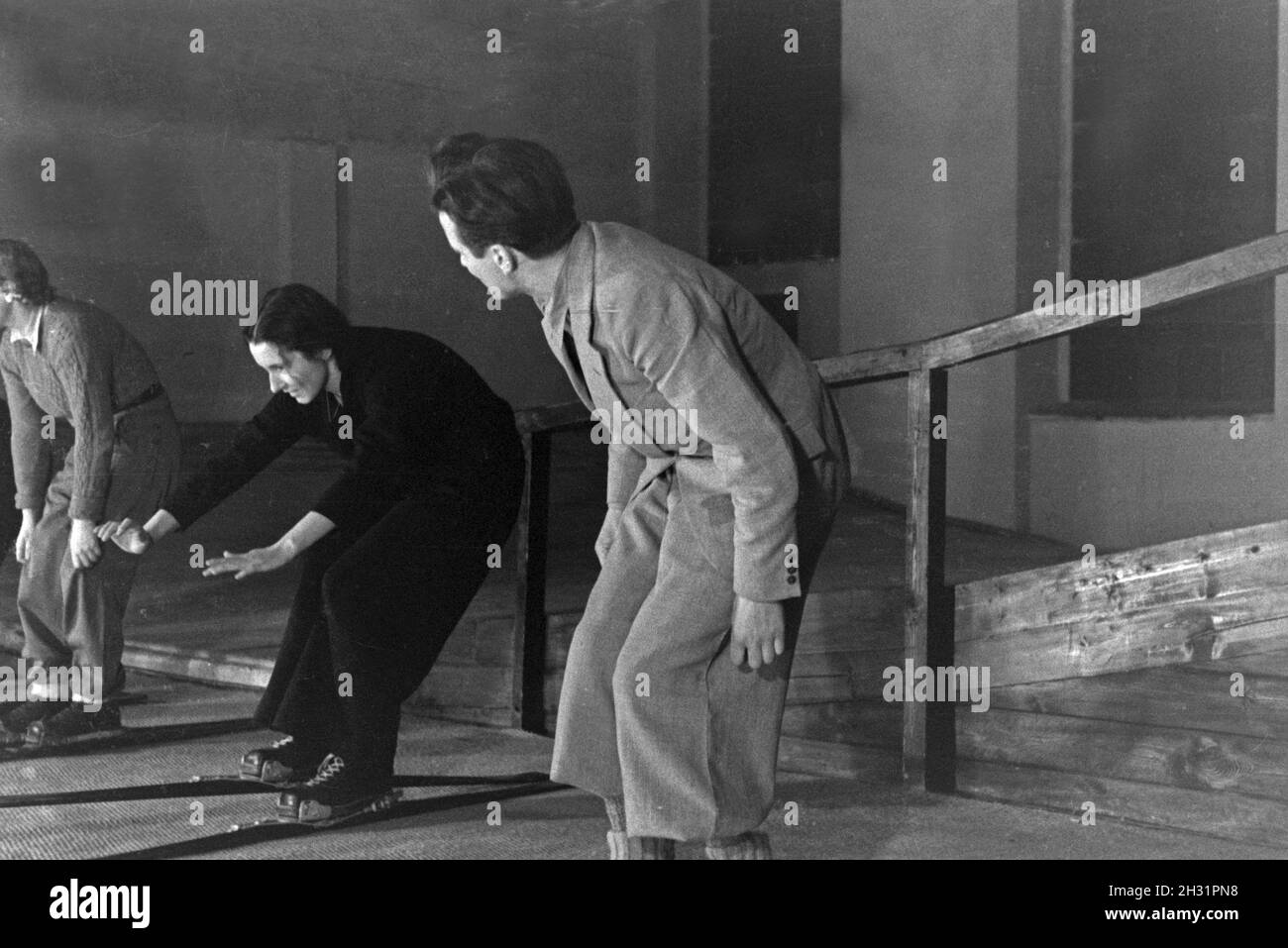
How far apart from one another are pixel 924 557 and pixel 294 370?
1.61 meters

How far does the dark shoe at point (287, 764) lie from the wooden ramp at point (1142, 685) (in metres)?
1.59

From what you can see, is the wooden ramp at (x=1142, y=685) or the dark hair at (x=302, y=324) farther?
the dark hair at (x=302, y=324)

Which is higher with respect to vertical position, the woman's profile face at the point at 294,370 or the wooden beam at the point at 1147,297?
the wooden beam at the point at 1147,297

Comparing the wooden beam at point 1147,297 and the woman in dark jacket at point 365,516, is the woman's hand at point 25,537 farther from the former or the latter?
the wooden beam at point 1147,297

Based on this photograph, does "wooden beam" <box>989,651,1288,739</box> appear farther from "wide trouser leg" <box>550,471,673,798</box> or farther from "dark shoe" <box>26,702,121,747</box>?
"dark shoe" <box>26,702,121,747</box>

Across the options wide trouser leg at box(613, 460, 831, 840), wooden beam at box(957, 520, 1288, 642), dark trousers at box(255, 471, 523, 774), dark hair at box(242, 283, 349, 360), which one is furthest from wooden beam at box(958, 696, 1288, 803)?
dark hair at box(242, 283, 349, 360)
